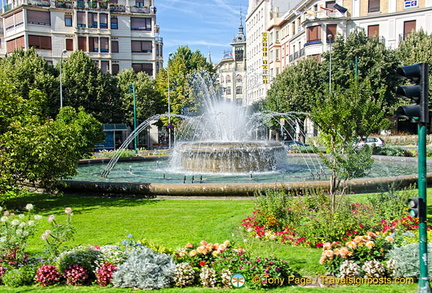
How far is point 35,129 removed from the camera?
37.3 ft

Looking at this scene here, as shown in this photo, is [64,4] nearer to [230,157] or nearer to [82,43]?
[82,43]

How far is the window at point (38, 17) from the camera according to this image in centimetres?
4944

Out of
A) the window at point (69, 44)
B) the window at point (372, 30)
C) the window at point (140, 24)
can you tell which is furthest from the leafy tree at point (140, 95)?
the window at point (372, 30)

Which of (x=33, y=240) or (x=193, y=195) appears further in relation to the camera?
(x=193, y=195)

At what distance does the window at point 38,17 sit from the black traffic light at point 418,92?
5224 cm

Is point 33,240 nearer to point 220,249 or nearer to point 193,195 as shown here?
point 220,249

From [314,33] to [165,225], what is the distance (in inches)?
1798

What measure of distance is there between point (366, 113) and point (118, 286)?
5858 millimetres

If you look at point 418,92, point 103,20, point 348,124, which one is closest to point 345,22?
point 103,20

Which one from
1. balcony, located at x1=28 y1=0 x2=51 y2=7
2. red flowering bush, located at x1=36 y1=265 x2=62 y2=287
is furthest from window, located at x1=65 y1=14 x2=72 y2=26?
red flowering bush, located at x1=36 y1=265 x2=62 y2=287

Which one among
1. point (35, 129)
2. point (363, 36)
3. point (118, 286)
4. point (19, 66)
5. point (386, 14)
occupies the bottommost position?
point (118, 286)

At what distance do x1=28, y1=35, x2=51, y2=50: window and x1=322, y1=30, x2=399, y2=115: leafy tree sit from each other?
33037 millimetres

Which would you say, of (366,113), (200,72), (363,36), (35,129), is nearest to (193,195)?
(35,129)

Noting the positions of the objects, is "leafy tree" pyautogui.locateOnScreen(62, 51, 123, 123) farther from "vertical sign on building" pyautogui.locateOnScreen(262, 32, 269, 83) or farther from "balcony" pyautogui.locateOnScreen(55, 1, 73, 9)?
"vertical sign on building" pyautogui.locateOnScreen(262, 32, 269, 83)
